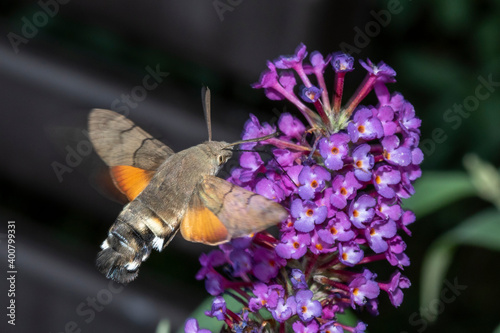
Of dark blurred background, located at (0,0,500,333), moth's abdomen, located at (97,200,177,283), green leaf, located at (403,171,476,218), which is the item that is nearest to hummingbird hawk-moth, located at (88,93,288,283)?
moth's abdomen, located at (97,200,177,283)

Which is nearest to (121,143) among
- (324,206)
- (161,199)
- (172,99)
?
(161,199)

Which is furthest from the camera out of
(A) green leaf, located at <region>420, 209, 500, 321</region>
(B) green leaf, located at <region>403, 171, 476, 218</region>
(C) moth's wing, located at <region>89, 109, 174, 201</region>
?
(B) green leaf, located at <region>403, 171, 476, 218</region>

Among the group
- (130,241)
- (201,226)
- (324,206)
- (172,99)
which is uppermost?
(324,206)

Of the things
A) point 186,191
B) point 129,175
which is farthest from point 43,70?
point 186,191

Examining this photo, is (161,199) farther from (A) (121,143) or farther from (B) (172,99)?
(B) (172,99)

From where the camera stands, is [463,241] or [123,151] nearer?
[123,151]

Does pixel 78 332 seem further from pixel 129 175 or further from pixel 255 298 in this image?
pixel 255 298

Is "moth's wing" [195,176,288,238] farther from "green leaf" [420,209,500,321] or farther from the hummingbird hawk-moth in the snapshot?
"green leaf" [420,209,500,321]

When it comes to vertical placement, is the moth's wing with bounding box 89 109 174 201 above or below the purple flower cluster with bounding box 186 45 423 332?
below
